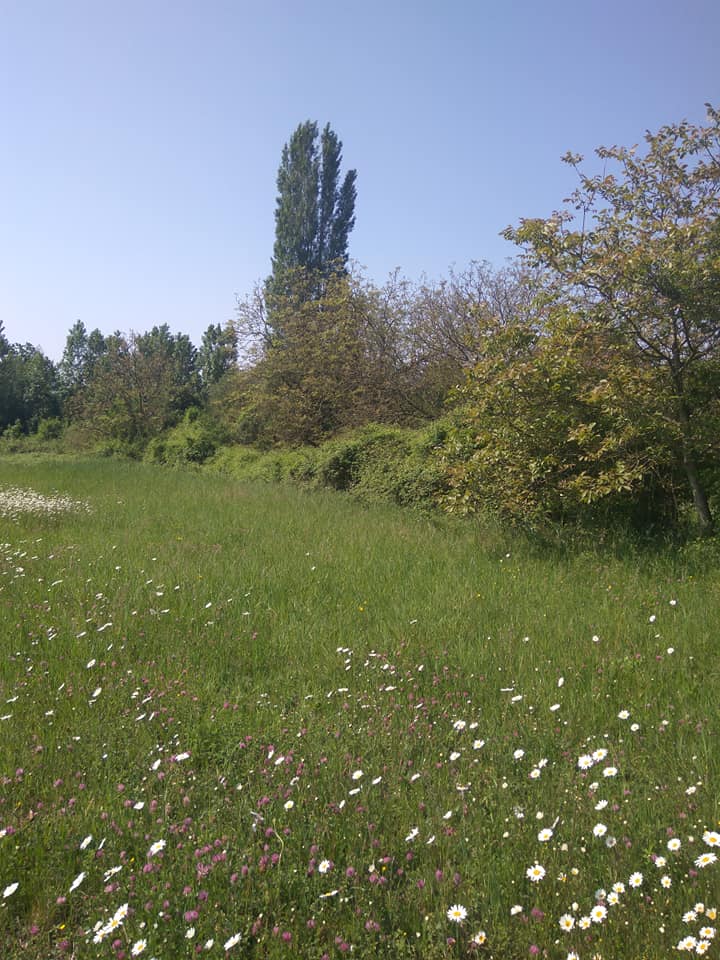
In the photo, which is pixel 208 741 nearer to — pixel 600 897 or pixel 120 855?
pixel 120 855

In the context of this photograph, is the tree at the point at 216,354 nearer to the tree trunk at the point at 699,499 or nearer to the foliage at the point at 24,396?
the foliage at the point at 24,396

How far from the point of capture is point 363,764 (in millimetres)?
3309

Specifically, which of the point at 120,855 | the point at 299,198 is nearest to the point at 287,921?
the point at 120,855

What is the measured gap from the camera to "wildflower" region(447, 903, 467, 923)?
7.48 ft

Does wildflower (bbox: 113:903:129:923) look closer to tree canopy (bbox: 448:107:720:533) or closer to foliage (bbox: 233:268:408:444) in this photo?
tree canopy (bbox: 448:107:720:533)

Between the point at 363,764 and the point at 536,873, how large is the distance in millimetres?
1098

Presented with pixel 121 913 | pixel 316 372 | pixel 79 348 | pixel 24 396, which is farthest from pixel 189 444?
pixel 79 348

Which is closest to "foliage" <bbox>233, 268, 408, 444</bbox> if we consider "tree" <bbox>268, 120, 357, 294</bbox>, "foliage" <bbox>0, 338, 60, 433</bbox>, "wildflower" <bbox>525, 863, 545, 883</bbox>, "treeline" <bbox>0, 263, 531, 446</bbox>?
"treeline" <bbox>0, 263, 531, 446</bbox>

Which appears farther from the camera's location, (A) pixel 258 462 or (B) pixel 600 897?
(A) pixel 258 462

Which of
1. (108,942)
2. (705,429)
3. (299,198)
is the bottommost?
(108,942)

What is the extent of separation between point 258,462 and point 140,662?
14942 millimetres

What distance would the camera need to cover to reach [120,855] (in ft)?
8.95

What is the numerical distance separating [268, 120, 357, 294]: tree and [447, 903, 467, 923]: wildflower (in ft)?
111

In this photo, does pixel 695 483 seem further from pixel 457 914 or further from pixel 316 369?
pixel 316 369
